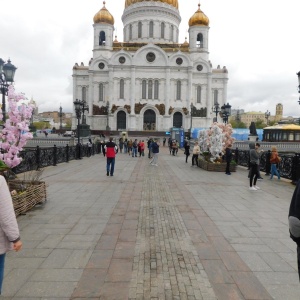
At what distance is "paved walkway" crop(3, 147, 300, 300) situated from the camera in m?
3.49

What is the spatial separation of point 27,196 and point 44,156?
369 inches

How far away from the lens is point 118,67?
56.2 m

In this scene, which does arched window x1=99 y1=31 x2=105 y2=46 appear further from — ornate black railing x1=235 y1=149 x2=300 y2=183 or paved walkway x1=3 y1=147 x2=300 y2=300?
paved walkway x1=3 y1=147 x2=300 y2=300

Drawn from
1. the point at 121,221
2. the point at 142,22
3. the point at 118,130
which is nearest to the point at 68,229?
the point at 121,221

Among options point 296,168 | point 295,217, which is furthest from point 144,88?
point 295,217

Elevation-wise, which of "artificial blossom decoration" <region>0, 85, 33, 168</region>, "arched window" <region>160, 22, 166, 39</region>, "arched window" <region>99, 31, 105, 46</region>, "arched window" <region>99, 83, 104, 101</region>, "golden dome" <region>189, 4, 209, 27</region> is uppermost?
"golden dome" <region>189, 4, 209, 27</region>

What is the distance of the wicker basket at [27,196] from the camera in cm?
629

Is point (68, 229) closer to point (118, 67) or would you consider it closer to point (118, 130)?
point (118, 130)

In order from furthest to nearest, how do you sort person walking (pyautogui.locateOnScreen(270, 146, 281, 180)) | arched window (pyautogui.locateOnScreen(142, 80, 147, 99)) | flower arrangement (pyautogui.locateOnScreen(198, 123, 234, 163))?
arched window (pyautogui.locateOnScreen(142, 80, 147, 99)) → flower arrangement (pyautogui.locateOnScreen(198, 123, 234, 163)) → person walking (pyautogui.locateOnScreen(270, 146, 281, 180))

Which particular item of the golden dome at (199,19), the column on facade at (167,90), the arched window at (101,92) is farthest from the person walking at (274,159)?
the golden dome at (199,19)

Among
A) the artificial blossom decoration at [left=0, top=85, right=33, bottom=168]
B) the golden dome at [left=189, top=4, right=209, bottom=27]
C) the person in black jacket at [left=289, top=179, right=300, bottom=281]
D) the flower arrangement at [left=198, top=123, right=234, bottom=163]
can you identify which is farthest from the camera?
the golden dome at [left=189, top=4, right=209, bottom=27]

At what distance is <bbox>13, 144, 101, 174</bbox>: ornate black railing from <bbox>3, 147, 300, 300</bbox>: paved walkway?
5698 millimetres

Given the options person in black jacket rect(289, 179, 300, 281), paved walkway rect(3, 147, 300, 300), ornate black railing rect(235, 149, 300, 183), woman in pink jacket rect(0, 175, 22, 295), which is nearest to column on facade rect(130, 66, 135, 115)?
ornate black railing rect(235, 149, 300, 183)

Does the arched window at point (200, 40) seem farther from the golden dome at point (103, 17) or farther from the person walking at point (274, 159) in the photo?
the person walking at point (274, 159)
